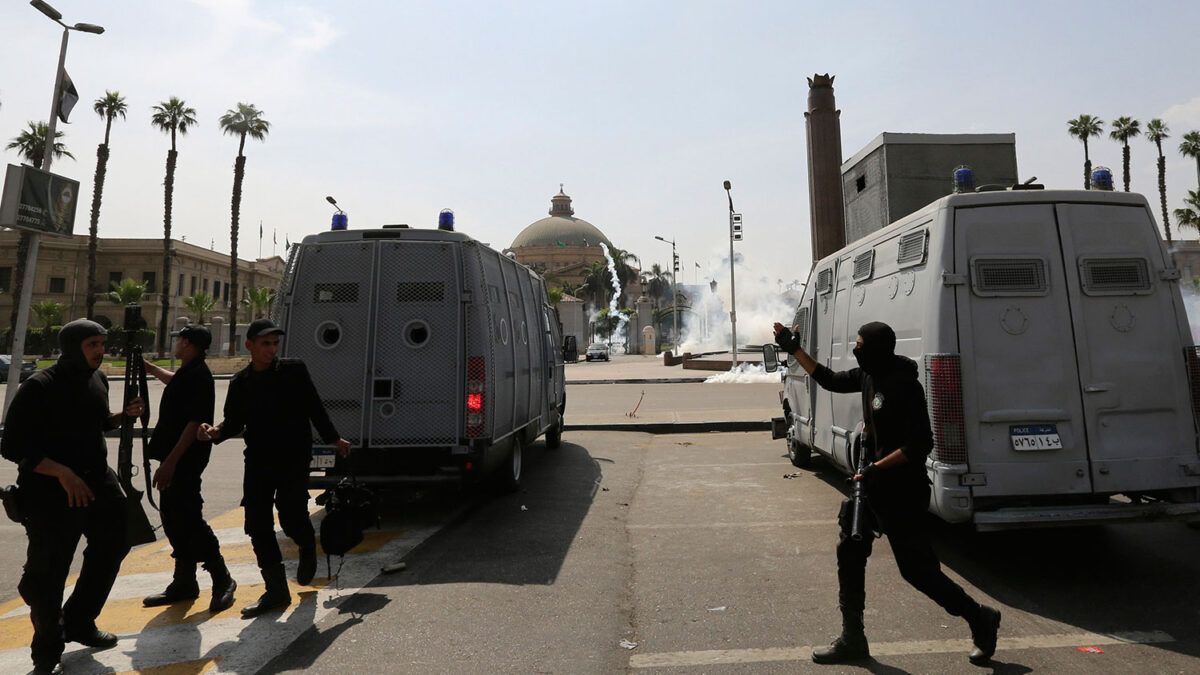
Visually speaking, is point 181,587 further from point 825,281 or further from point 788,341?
point 825,281

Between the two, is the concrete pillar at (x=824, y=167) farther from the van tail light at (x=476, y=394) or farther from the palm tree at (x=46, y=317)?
the palm tree at (x=46, y=317)

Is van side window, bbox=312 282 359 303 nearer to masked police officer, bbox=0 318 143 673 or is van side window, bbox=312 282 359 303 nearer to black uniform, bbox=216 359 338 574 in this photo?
black uniform, bbox=216 359 338 574

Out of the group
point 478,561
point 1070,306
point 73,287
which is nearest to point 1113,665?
point 1070,306

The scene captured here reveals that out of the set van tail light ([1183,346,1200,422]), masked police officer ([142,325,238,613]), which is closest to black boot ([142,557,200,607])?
masked police officer ([142,325,238,613])

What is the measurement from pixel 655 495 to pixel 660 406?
10.6 m

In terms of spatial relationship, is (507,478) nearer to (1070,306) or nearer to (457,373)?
(457,373)

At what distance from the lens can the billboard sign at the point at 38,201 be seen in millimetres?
14742

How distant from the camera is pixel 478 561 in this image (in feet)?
17.4

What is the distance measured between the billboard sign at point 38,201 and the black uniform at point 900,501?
1790 cm

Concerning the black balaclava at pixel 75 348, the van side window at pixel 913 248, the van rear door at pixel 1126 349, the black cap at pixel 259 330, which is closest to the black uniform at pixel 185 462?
the black cap at pixel 259 330

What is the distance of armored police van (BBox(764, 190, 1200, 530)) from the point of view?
4523 millimetres

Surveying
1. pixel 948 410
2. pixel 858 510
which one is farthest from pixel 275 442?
pixel 948 410

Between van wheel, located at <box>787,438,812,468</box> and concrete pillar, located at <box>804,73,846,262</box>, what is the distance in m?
17.7

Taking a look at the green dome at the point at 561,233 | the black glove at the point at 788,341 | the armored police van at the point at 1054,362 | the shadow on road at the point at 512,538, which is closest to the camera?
the black glove at the point at 788,341
